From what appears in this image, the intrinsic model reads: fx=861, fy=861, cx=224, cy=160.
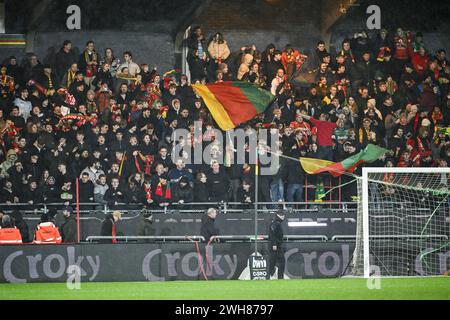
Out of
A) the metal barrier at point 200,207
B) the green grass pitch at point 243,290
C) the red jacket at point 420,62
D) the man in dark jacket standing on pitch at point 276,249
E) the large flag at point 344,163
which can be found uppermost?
the red jacket at point 420,62

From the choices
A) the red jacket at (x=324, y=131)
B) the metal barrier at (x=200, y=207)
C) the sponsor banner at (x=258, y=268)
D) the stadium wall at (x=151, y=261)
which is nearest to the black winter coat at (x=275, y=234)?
the stadium wall at (x=151, y=261)

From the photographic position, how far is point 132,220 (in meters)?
18.0

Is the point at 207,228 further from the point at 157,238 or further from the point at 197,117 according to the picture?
the point at 197,117

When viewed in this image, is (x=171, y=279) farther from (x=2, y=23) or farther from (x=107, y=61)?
(x=2, y=23)

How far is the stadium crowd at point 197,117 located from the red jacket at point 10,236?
1.29m

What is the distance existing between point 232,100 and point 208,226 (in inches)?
156

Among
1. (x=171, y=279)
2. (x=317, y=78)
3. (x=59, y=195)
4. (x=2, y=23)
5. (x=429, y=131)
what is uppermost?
(x=2, y=23)

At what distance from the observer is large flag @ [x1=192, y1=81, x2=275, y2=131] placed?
20.2m

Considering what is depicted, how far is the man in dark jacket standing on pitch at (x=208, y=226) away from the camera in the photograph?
56.4 feet

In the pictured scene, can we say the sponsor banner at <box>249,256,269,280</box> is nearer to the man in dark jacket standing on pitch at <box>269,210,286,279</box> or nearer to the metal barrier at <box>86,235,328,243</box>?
the man in dark jacket standing on pitch at <box>269,210,286,279</box>

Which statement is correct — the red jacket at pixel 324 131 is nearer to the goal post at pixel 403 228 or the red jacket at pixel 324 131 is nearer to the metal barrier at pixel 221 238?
the goal post at pixel 403 228

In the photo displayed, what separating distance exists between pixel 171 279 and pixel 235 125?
4.96m

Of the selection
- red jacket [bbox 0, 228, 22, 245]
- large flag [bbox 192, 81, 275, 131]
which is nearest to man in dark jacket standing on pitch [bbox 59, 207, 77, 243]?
red jacket [bbox 0, 228, 22, 245]
